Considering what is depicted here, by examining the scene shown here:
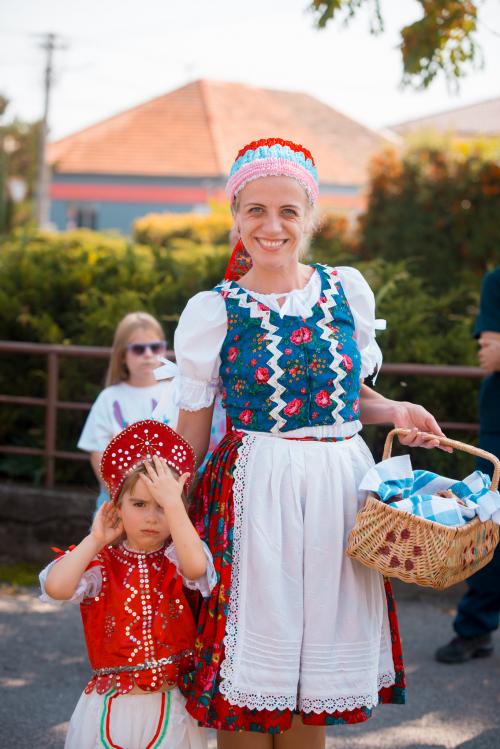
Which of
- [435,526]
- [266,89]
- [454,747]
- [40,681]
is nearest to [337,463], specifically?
[435,526]

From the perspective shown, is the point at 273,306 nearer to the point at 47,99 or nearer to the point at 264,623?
the point at 264,623

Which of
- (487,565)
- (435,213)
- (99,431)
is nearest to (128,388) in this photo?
(99,431)

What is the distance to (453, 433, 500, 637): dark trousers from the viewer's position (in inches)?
169

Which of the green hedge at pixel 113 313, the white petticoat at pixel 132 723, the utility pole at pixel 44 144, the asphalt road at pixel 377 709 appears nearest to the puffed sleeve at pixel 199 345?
the white petticoat at pixel 132 723

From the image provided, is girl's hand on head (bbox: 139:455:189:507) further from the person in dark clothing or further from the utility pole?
the utility pole

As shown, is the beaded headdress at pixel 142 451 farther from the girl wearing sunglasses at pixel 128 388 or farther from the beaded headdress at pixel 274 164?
the girl wearing sunglasses at pixel 128 388

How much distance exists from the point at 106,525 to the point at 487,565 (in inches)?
86.9

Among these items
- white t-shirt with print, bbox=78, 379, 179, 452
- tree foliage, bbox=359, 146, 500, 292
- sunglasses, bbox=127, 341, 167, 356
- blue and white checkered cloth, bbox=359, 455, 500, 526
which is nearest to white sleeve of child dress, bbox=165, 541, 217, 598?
blue and white checkered cloth, bbox=359, 455, 500, 526

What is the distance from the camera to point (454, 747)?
377 centimetres

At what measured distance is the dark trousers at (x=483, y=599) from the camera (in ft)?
14.1

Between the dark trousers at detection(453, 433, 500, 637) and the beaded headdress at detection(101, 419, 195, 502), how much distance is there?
1.86m

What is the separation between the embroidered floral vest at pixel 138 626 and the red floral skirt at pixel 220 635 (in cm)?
8

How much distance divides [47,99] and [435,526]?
3747cm

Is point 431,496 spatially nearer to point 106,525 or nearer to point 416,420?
point 416,420
